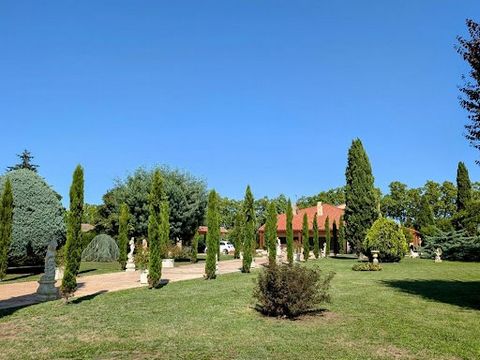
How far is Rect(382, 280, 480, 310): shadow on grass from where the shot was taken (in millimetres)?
11922

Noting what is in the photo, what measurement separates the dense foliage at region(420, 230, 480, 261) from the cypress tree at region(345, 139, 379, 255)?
25.2ft

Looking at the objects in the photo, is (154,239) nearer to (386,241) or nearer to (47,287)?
(47,287)

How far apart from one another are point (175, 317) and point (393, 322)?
4.99m

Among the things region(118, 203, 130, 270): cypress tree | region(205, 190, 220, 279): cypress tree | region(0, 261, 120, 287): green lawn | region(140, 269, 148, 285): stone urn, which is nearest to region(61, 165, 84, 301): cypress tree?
region(140, 269, 148, 285): stone urn

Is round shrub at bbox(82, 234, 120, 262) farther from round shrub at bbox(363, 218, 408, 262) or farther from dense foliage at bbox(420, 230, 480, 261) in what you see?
dense foliage at bbox(420, 230, 480, 261)

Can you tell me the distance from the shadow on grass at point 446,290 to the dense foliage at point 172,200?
67.0 feet

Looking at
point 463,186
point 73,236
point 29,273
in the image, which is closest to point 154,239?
point 73,236

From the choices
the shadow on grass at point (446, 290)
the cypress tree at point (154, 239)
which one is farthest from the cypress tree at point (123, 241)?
the shadow on grass at point (446, 290)

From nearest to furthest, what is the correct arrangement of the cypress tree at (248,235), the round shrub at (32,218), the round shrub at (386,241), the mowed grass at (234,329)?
the mowed grass at (234,329), the round shrub at (32,218), the cypress tree at (248,235), the round shrub at (386,241)

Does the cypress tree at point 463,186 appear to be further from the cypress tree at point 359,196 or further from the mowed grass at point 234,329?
the mowed grass at point 234,329

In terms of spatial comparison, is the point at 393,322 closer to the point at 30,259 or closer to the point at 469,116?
the point at 469,116

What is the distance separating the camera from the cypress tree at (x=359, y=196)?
33.2m

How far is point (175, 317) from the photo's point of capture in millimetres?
9539

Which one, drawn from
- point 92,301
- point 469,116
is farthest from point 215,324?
point 469,116
